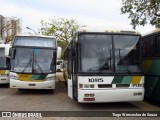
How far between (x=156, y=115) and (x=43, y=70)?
325 inches

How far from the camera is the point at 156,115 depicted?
10891 millimetres

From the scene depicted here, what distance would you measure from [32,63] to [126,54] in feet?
22.5

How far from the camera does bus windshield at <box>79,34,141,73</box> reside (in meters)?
12.2

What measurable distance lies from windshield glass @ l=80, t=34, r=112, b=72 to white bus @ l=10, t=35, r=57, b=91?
232 inches

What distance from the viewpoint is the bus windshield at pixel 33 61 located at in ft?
58.2

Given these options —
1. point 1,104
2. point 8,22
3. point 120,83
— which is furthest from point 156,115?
point 8,22

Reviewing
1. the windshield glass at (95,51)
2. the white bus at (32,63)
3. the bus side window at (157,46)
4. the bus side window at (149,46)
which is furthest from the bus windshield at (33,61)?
the bus side window at (157,46)

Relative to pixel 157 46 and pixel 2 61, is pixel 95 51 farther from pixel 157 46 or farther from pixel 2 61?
pixel 2 61

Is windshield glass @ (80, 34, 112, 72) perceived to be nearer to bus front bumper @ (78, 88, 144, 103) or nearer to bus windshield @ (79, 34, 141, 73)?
bus windshield @ (79, 34, 141, 73)

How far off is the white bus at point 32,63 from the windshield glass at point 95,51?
5.88 m

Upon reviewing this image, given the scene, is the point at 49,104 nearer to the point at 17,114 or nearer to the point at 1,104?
the point at 1,104

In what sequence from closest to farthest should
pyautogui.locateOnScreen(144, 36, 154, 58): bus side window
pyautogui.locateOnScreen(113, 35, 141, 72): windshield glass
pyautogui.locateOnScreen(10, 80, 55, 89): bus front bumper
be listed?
pyautogui.locateOnScreen(113, 35, 141, 72): windshield glass, pyautogui.locateOnScreen(144, 36, 154, 58): bus side window, pyautogui.locateOnScreen(10, 80, 55, 89): bus front bumper

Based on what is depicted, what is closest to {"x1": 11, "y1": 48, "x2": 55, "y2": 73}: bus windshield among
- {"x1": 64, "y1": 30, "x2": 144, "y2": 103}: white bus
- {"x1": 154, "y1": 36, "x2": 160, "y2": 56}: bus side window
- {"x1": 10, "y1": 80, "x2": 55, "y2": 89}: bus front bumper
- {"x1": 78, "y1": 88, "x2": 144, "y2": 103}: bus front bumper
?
{"x1": 10, "y1": 80, "x2": 55, "y2": 89}: bus front bumper

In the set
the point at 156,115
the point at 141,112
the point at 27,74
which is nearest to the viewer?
the point at 156,115
